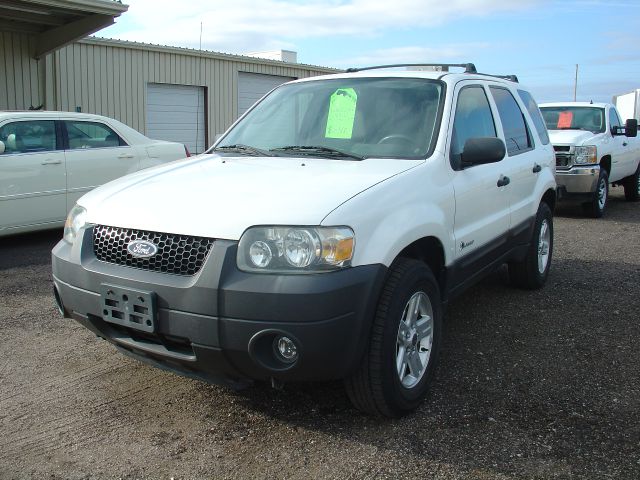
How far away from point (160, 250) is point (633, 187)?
12700 mm

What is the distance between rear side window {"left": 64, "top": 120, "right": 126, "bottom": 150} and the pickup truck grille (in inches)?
270

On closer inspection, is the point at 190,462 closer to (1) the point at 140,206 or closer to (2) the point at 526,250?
(1) the point at 140,206

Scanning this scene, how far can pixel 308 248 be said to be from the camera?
9.50 ft

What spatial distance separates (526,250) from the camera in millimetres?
5637

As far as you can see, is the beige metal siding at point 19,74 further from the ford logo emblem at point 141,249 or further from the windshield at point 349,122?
the ford logo emblem at point 141,249

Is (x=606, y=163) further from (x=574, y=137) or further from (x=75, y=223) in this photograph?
(x=75, y=223)

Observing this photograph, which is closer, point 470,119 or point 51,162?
point 470,119

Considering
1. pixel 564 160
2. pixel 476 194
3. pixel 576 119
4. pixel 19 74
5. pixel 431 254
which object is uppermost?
pixel 19 74

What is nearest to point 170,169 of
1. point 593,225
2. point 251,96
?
point 593,225

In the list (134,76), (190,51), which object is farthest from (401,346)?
(190,51)

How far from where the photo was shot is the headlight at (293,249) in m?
2.88

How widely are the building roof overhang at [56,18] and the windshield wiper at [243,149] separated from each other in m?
8.46

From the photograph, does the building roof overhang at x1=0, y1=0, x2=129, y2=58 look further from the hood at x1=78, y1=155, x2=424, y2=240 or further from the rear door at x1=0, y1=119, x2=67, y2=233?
the hood at x1=78, y1=155, x2=424, y2=240

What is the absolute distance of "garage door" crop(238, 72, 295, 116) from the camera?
1802 centimetres
